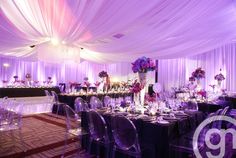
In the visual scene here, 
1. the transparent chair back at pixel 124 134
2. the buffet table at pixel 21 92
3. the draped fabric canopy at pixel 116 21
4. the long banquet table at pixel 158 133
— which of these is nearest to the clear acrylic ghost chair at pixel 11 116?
the draped fabric canopy at pixel 116 21

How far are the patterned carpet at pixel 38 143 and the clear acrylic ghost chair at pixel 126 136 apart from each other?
45.3 inches

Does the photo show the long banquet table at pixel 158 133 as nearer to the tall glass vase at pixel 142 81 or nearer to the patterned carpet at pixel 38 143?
the tall glass vase at pixel 142 81

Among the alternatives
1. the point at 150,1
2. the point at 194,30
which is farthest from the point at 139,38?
the point at 150,1

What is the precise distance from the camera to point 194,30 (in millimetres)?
4688

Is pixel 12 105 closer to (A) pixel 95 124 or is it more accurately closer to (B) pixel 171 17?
(A) pixel 95 124

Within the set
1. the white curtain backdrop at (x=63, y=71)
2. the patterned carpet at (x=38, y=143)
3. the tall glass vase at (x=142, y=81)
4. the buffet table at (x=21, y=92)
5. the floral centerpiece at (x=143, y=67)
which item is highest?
the white curtain backdrop at (x=63, y=71)

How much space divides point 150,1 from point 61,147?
122 inches

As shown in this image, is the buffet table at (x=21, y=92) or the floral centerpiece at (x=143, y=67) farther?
the buffet table at (x=21, y=92)

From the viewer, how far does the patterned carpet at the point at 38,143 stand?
3680mm

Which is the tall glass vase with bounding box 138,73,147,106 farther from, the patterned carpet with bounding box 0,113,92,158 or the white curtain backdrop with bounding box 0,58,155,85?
the white curtain backdrop with bounding box 0,58,155,85

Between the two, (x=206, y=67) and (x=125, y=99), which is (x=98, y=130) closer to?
(x=125, y=99)

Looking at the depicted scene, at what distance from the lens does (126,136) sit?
278cm

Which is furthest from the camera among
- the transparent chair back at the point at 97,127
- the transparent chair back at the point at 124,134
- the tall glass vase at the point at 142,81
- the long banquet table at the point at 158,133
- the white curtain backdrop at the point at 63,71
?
the white curtain backdrop at the point at 63,71

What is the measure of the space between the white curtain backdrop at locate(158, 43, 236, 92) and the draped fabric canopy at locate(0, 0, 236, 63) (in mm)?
4615
